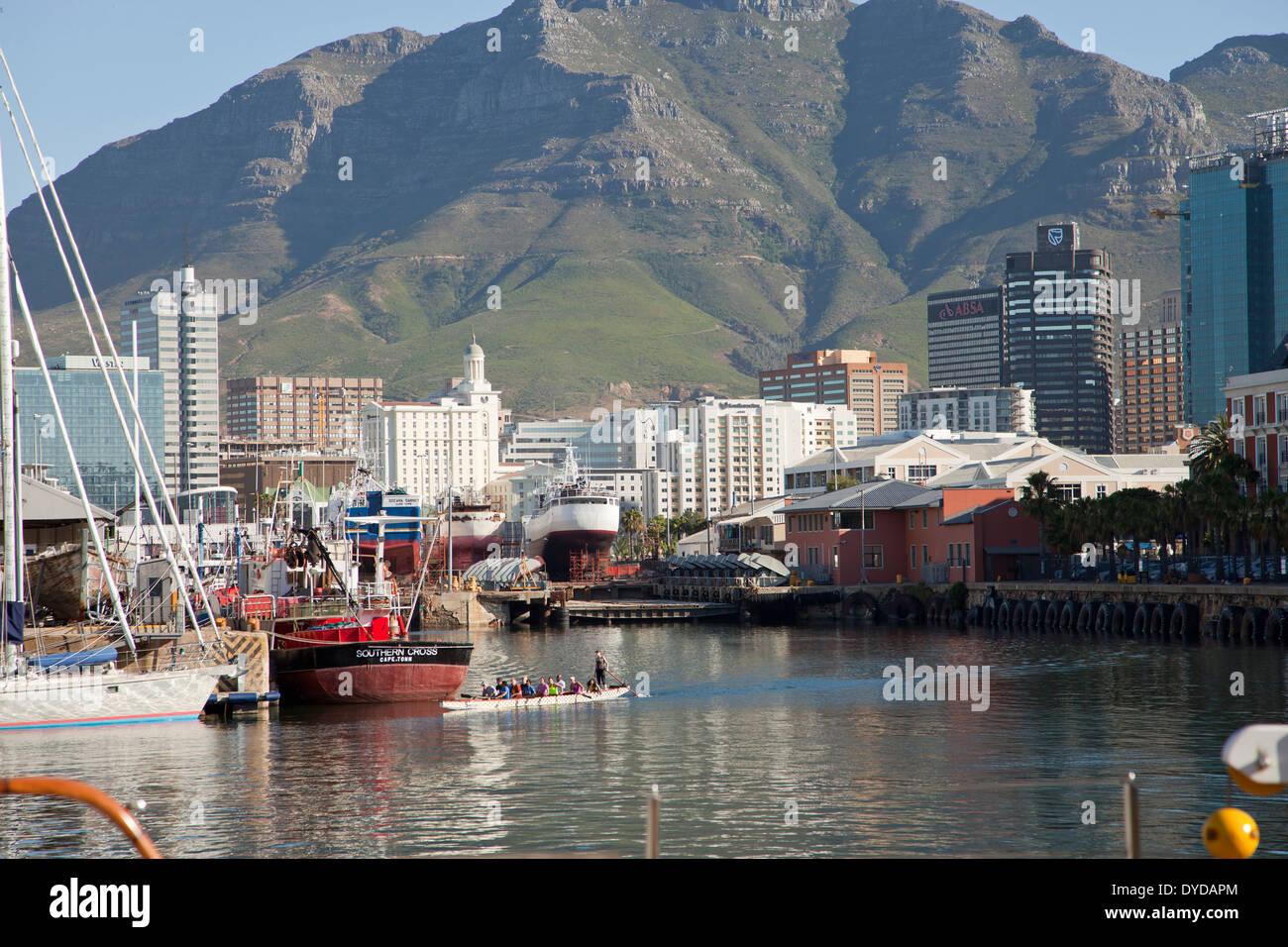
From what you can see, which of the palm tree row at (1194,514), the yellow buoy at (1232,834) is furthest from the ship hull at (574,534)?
the yellow buoy at (1232,834)

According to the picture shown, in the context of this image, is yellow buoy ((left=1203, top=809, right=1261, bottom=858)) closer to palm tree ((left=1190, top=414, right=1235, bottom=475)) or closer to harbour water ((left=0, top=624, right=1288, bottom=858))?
harbour water ((left=0, top=624, right=1288, bottom=858))

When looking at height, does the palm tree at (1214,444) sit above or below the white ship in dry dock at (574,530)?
above

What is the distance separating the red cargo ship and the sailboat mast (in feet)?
40.0

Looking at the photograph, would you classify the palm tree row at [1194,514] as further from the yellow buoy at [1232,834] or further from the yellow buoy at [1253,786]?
the yellow buoy at [1232,834]

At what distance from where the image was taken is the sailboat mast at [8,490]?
143ft

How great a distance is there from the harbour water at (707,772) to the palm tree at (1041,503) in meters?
40.2

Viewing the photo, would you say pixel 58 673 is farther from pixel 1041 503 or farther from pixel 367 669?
pixel 1041 503

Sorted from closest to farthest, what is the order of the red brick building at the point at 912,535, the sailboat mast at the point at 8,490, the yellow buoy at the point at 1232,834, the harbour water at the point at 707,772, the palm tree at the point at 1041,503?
the yellow buoy at the point at 1232,834
the harbour water at the point at 707,772
the sailboat mast at the point at 8,490
the palm tree at the point at 1041,503
the red brick building at the point at 912,535

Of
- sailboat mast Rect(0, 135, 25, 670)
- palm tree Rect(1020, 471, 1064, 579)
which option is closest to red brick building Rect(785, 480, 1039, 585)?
palm tree Rect(1020, 471, 1064, 579)

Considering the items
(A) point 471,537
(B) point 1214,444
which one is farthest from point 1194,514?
(A) point 471,537

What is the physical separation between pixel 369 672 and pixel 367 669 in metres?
0.17

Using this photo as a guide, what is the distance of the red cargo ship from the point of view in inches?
2144

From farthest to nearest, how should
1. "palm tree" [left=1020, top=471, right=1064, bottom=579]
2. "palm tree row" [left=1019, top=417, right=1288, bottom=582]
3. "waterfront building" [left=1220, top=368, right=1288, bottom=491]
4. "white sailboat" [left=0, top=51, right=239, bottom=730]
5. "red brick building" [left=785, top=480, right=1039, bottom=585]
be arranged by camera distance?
1. "red brick building" [left=785, top=480, right=1039, bottom=585]
2. "palm tree" [left=1020, top=471, right=1064, bottom=579]
3. "waterfront building" [left=1220, top=368, right=1288, bottom=491]
4. "palm tree row" [left=1019, top=417, right=1288, bottom=582]
5. "white sailboat" [left=0, top=51, right=239, bottom=730]

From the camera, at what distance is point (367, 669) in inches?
2141
